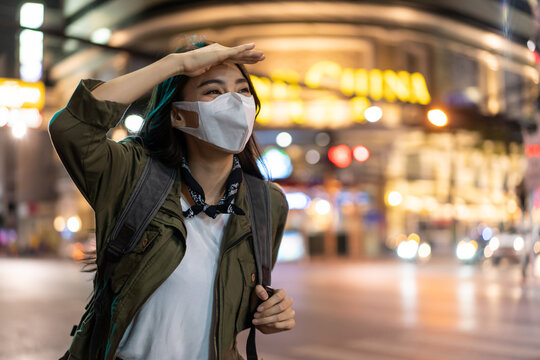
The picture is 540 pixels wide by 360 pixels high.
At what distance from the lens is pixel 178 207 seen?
2.24m

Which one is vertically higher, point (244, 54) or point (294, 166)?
point (294, 166)

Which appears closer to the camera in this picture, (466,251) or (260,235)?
(260,235)

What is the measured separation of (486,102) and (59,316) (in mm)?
34949

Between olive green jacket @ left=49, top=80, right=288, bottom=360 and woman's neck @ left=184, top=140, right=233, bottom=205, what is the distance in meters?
0.10

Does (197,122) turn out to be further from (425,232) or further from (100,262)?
(425,232)

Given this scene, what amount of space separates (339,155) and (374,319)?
41.5 ft

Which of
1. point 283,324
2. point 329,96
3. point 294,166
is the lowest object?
point 283,324

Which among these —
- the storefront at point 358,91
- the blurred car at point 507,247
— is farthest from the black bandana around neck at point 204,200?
the storefront at point 358,91

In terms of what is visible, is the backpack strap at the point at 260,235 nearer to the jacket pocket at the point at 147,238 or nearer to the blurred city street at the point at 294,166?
the blurred city street at the point at 294,166

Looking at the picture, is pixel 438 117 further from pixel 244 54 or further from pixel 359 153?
pixel 244 54

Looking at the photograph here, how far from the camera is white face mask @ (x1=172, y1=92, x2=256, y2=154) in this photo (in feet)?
7.57

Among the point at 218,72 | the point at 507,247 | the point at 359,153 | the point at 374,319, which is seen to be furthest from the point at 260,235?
the point at 507,247

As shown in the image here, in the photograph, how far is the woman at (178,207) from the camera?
2105mm

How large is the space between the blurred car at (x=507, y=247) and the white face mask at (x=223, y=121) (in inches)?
1073
